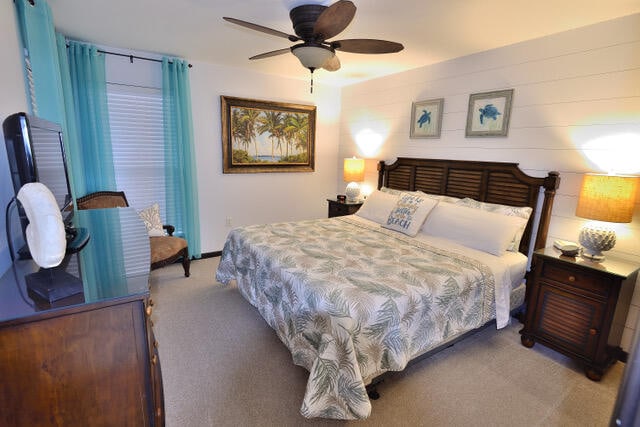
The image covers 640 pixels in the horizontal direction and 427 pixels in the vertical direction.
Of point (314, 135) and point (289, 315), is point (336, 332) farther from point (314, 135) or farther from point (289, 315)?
point (314, 135)

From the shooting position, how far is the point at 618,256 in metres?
2.34

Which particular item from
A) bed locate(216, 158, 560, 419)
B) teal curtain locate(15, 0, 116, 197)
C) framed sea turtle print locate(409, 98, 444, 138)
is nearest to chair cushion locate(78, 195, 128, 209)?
teal curtain locate(15, 0, 116, 197)

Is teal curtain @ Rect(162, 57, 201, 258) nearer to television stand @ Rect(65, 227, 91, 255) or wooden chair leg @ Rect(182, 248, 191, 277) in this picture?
wooden chair leg @ Rect(182, 248, 191, 277)

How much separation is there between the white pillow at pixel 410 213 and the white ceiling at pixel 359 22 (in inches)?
Answer: 56.8

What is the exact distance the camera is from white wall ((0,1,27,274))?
139 centimetres

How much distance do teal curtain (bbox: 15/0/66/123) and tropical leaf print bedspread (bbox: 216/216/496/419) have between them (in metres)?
1.70

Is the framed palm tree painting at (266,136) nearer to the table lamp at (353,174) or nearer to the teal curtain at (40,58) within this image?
the table lamp at (353,174)

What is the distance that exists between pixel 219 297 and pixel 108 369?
2.18 meters

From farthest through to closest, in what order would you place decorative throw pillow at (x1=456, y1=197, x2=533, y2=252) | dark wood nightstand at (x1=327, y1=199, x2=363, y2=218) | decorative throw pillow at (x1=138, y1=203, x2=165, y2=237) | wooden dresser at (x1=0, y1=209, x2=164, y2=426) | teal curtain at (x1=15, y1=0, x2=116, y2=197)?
dark wood nightstand at (x1=327, y1=199, x2=363, y2=218) → decorative throw pillow at (x1=138, y1=203, x2=165, y2=237) → decorative throw pillow at (x1=456, y1=197, x2=533, y2=252) → teal curtain at (x1=15, y1=0, x2=116, y2=197) → wooden dresser at (x1=0, y1=209, x2=164, y2=426)

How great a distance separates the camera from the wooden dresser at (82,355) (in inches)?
34.4

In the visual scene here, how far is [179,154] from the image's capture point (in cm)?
369

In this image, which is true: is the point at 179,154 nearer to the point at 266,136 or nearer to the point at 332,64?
the point at 266,136

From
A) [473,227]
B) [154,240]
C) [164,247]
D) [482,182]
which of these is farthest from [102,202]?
[482,182]

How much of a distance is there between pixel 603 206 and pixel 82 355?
2.91 metres
